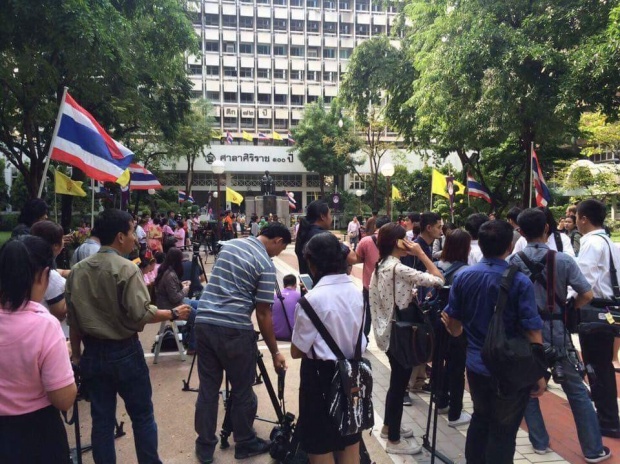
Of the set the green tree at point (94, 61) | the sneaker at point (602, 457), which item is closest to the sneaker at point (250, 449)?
the sneaker at point (602, 457)

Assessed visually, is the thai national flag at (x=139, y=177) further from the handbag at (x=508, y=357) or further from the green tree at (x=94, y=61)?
the handbag at (x=508, y=357)

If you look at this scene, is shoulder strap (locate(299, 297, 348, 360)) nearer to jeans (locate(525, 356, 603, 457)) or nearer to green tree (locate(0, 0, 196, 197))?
jeans (locate(525, 356, 603, 457))

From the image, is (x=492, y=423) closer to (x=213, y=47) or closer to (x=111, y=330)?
(x=111, y=330)

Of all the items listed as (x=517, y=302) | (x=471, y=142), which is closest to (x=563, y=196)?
(x=471, y=142)

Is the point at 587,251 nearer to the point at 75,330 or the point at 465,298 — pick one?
the point at 465,298

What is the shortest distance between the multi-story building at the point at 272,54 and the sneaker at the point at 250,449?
50784 millimetres

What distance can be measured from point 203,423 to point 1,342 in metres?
1.97

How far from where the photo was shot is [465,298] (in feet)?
10.2

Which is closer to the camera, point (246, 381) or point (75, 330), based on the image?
point (75, 330)

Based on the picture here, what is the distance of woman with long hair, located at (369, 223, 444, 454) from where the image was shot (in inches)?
151

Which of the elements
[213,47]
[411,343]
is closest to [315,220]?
[411,343]

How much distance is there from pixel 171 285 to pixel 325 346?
Result: 3820 millimetres

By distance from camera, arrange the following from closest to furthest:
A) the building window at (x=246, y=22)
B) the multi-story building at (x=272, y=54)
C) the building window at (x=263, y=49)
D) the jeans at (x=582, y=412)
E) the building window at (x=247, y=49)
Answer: the jeans at (x=582, y=412) → the multi-story building at (x=272, y=54) → the building window at (x=246, y=22) → the building window at (x=247, y=49) → the building window at (x=263, y=49)

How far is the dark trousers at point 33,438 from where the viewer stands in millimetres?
2145
